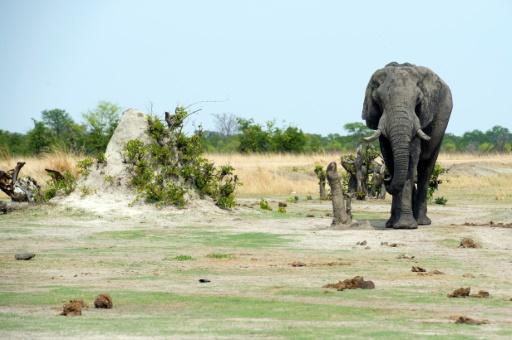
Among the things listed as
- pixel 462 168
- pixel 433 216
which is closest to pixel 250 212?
pixel 433 216

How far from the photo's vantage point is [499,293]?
1173 centimetres

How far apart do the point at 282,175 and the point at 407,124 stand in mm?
21436

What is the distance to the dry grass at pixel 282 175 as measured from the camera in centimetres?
3075

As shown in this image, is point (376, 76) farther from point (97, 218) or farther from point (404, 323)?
point (404, 323)

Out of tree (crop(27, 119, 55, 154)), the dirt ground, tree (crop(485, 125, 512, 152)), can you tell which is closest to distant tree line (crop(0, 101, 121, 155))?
tree (crop(27, 119, 55, 154))

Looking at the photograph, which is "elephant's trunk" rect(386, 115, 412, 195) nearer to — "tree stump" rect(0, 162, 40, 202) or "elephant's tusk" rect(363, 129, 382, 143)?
"elephant's tusk" rect(363, 129, 382, 143)

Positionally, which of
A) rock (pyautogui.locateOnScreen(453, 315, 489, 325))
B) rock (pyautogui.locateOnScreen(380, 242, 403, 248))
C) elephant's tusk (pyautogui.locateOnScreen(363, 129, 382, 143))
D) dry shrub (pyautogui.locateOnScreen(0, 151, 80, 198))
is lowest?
rock (pyautogui.locateOnScreen(453, 315, 489, 325))

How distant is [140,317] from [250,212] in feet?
47.9

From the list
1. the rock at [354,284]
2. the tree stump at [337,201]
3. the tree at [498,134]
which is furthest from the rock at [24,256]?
the tree at [498,134]

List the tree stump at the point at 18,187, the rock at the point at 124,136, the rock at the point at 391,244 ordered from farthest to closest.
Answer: the tree stump at the point at 18,187
the rock at the point at 124,136
the rock at the point at 391,244

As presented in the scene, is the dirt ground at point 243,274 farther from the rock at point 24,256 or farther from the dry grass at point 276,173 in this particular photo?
the dry grass at point 276,173

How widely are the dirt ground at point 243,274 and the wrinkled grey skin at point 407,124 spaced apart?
2.18 feet

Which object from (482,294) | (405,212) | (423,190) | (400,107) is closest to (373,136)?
(400,107)

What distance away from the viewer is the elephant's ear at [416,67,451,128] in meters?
20.6
